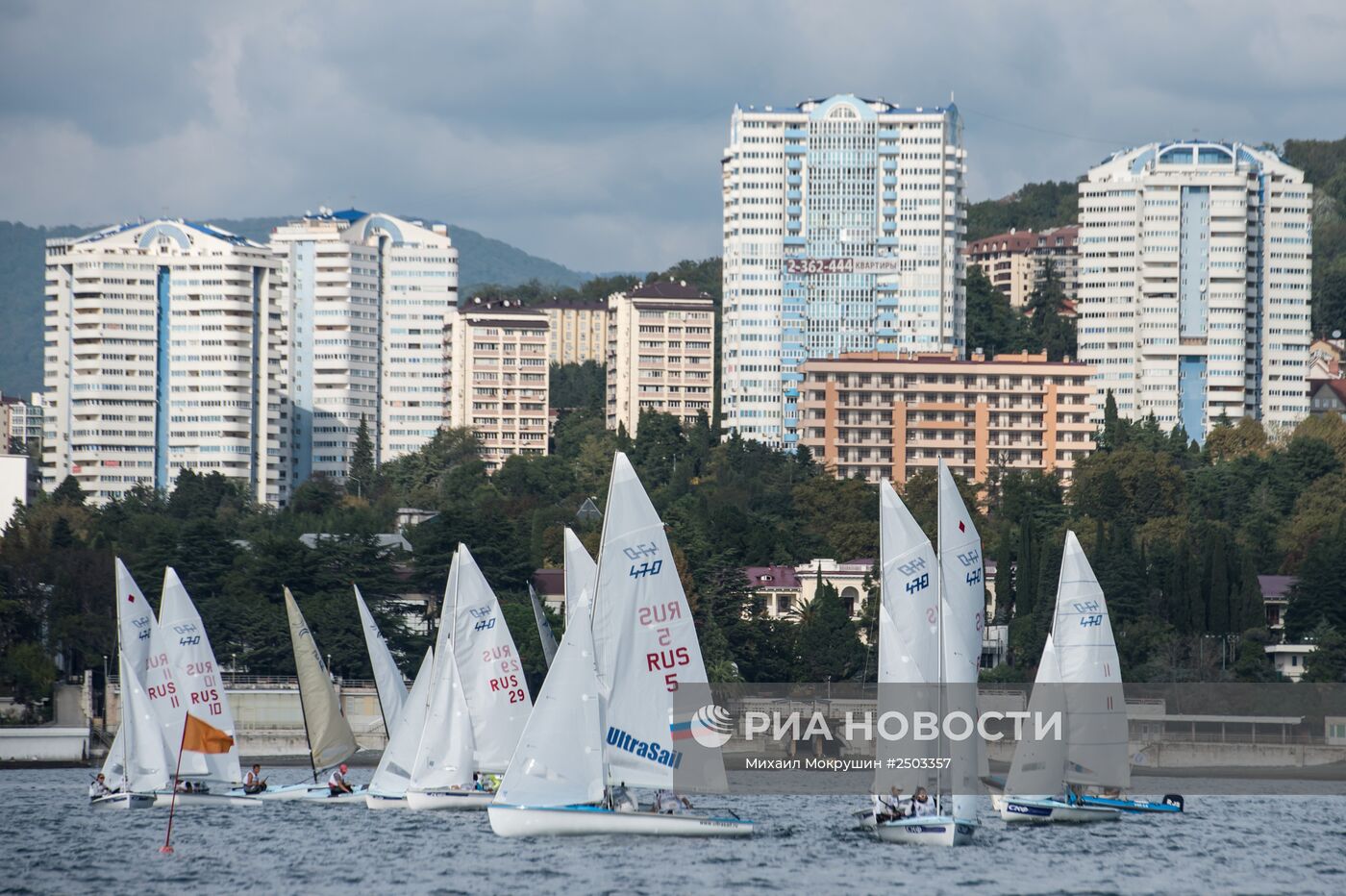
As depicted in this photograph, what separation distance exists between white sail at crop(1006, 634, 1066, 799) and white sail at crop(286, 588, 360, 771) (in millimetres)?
21890

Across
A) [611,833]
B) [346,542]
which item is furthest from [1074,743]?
[346,542]

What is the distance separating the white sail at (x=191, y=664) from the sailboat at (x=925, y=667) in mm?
22983

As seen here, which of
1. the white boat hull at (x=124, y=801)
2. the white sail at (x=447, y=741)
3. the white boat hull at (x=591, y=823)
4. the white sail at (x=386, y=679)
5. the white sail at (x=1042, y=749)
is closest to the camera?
the white boat hull at (x=591, y=823)

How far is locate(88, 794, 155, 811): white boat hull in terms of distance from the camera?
69375 mm

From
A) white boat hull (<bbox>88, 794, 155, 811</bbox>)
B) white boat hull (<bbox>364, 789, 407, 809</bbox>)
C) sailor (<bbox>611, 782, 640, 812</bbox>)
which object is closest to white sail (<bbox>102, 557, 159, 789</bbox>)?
white boat hull (<bbox>88, 794, 155, 811</bbox>)

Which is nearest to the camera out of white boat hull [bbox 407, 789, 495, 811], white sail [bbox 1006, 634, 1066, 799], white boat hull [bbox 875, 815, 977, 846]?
white boat hull [bbox 875, 815, 977, 846]

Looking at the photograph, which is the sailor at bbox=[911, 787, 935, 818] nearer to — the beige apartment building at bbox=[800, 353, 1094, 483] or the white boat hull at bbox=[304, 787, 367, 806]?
the white boat hull at bbox=[304, 787, 367, 806]

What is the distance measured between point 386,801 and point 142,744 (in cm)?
808

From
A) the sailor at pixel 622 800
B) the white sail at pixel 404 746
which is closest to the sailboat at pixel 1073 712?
the sailor at pixel 622 800

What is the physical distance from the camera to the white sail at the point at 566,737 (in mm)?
52562

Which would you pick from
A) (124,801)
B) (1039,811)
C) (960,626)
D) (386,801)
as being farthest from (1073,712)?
(124,801)

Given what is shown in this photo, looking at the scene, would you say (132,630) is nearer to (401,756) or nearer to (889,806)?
(401,756)

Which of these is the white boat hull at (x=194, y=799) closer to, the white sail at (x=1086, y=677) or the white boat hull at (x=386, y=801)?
the white boat hull at (x=386, y=801)

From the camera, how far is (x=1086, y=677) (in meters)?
66.8
